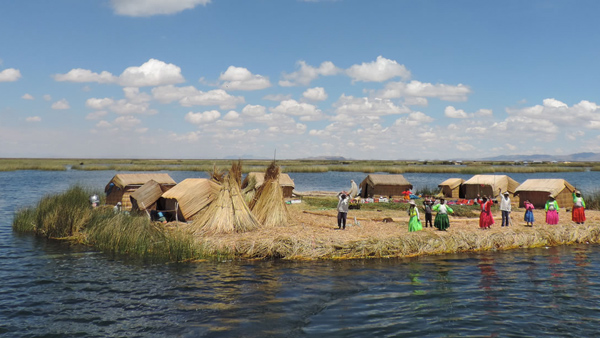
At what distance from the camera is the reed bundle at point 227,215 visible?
16.4 metres

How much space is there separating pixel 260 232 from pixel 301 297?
5.78m

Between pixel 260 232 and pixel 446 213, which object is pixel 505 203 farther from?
pixel 260 232

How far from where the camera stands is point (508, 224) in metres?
19.4

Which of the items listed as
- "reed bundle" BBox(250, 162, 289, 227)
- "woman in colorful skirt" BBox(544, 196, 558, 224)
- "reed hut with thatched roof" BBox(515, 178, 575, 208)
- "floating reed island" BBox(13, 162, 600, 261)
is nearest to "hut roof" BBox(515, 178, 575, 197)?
"reed hut with thatched roof" BBox(515, 178, 575, 208)

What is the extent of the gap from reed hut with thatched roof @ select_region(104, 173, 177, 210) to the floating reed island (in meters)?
3.07

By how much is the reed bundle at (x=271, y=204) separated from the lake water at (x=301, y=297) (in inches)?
156

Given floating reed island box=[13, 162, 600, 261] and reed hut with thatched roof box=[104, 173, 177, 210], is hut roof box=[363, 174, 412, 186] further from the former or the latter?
reed hut with thatched roof box=[104, 173, 177, 210]

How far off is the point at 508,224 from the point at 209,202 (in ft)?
41.9

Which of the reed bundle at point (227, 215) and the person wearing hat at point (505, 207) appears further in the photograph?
the person wearing hat at point (505, 207)

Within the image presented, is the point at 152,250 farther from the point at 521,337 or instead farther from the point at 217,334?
the point at 521,337

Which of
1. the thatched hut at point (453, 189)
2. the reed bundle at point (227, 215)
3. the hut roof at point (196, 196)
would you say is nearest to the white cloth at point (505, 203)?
the reed bundle at point (227, 215)

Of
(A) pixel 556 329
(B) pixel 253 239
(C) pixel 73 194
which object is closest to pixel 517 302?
(A) pixel 556 329

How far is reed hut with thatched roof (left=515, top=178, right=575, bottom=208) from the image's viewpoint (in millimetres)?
26422

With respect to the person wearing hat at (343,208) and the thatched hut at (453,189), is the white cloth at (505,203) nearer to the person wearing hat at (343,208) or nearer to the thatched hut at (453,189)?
the person wearing hat at (343,208)
